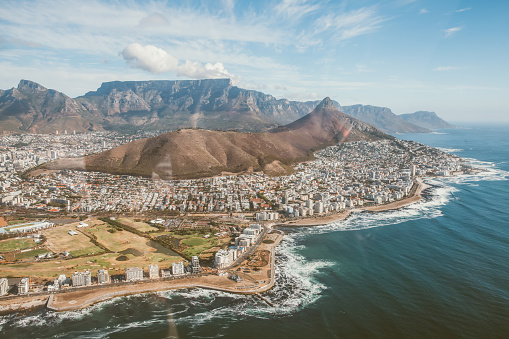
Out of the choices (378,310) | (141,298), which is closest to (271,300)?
(378,310)

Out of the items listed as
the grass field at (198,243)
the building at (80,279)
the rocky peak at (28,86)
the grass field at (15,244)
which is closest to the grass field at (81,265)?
the building at (80,279)

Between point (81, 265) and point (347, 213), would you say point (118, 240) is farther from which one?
point (347, 213)

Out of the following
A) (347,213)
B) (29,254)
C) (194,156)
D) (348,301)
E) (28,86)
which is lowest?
(348,301)

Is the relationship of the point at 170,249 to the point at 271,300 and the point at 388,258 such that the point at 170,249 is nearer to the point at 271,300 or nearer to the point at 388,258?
the point at 271,300

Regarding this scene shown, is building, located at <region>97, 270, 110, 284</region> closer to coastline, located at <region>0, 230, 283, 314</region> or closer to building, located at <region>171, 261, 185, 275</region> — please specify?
coastline, located at <region>0, 230, 283, 314</region>

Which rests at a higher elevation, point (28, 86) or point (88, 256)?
point (28, 86)

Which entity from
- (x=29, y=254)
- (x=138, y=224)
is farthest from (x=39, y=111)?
(x=29, y=254)
